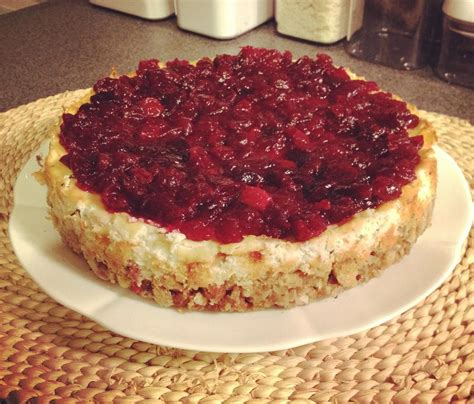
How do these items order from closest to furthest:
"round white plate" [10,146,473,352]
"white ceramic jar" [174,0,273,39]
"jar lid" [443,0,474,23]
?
"round white plate" [10,146,473,352] < "jar lid" [443,0,474,23] < "white ceramic jar" [174,0,273,39]

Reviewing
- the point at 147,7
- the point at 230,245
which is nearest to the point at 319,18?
the point at 147,7

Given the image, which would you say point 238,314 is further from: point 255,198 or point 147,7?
point 147,7

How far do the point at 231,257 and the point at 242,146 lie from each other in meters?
0.38

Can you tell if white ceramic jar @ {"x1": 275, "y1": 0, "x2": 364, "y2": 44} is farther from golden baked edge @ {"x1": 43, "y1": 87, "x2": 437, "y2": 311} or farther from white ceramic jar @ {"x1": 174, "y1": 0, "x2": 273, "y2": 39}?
golden baked edge @ {"x1": 43, "y1": 87, "x2": 437, "y2": 311}

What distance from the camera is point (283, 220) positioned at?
137cm

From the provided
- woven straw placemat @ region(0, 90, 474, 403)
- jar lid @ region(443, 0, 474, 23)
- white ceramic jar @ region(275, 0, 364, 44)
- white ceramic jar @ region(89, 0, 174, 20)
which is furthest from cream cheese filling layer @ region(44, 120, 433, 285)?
white ceramic jar @ region(89, 0, 174, 20)

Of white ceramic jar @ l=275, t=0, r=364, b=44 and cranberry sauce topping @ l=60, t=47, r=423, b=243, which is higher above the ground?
cranberry sauce topping @ l=60, t=47, r=423, b=243

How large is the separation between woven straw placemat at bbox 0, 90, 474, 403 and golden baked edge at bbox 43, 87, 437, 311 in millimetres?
138

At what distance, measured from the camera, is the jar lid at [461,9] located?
267 cm

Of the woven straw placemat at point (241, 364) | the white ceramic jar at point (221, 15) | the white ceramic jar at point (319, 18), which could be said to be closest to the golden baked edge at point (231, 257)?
the woven straw placemat at point (241, 364)

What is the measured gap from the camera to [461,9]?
269 centimetres

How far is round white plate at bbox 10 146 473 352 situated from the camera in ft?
4.41

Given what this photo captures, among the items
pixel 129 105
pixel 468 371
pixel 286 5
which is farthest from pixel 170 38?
pixel 468 371

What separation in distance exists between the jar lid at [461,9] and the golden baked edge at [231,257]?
4.81 ft
